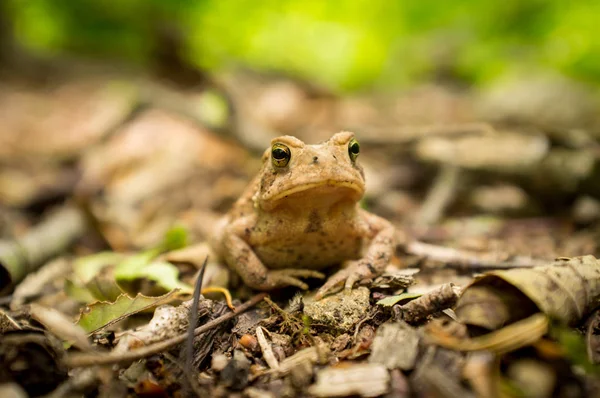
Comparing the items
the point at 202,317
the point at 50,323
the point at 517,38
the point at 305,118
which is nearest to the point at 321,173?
the point at 202,317

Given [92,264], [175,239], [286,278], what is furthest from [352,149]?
[92,264]

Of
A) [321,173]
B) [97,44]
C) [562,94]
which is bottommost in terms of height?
[321,173]

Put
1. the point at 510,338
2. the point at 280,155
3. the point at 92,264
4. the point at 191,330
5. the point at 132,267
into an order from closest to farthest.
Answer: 1. the point at 510,338
2. the point at 191,330
3. the point at 280,155
4. the point at 132,267
5. the point at 92,264

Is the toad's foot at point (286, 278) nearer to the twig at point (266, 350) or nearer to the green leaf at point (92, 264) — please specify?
the twig at point (266, 350)

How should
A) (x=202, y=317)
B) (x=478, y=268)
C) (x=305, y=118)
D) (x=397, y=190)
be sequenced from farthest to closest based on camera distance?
1. (x=305, y=118)
2. (x=397, y=190)
3. (x=478, y=268)
4. (x=202, y=317)

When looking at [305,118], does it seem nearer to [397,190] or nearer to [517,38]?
[397,190]

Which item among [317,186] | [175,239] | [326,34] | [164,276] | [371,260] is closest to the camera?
[317,186]

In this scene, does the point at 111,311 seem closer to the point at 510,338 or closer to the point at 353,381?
the point at 353,381
